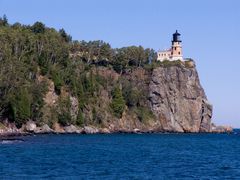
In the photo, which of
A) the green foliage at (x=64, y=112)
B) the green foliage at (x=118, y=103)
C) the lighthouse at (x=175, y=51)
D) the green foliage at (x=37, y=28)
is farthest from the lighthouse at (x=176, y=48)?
the green foliage at (x=64, y=112)

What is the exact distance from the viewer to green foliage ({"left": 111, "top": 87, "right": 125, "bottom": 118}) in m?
159

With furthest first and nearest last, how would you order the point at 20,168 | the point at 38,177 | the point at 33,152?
the point at 33,152 → the point at 20,168 → the point at 38,177

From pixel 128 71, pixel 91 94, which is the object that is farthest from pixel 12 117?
pixel 128 71

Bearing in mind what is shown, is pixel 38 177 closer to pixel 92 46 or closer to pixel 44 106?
pixel 44 106

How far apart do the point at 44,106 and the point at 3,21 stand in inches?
1679

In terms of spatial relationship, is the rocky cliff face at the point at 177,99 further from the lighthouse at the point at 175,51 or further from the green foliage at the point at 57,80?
the green foliage at the point at 57,80

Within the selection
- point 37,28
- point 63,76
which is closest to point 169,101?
point 63,76

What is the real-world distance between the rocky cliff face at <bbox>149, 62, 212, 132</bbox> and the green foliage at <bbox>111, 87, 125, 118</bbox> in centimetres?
1546

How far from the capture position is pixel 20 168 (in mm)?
59188

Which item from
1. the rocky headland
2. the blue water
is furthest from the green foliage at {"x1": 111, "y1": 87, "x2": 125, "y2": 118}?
the blue water

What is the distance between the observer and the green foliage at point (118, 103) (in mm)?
158750

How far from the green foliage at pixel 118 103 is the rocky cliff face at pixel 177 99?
15458 mm

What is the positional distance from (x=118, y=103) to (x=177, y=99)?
25.3 meters

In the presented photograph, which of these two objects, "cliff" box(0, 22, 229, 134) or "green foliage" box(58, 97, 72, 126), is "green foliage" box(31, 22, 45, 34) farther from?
"green foliage" box(58, 97, 72, 126)
